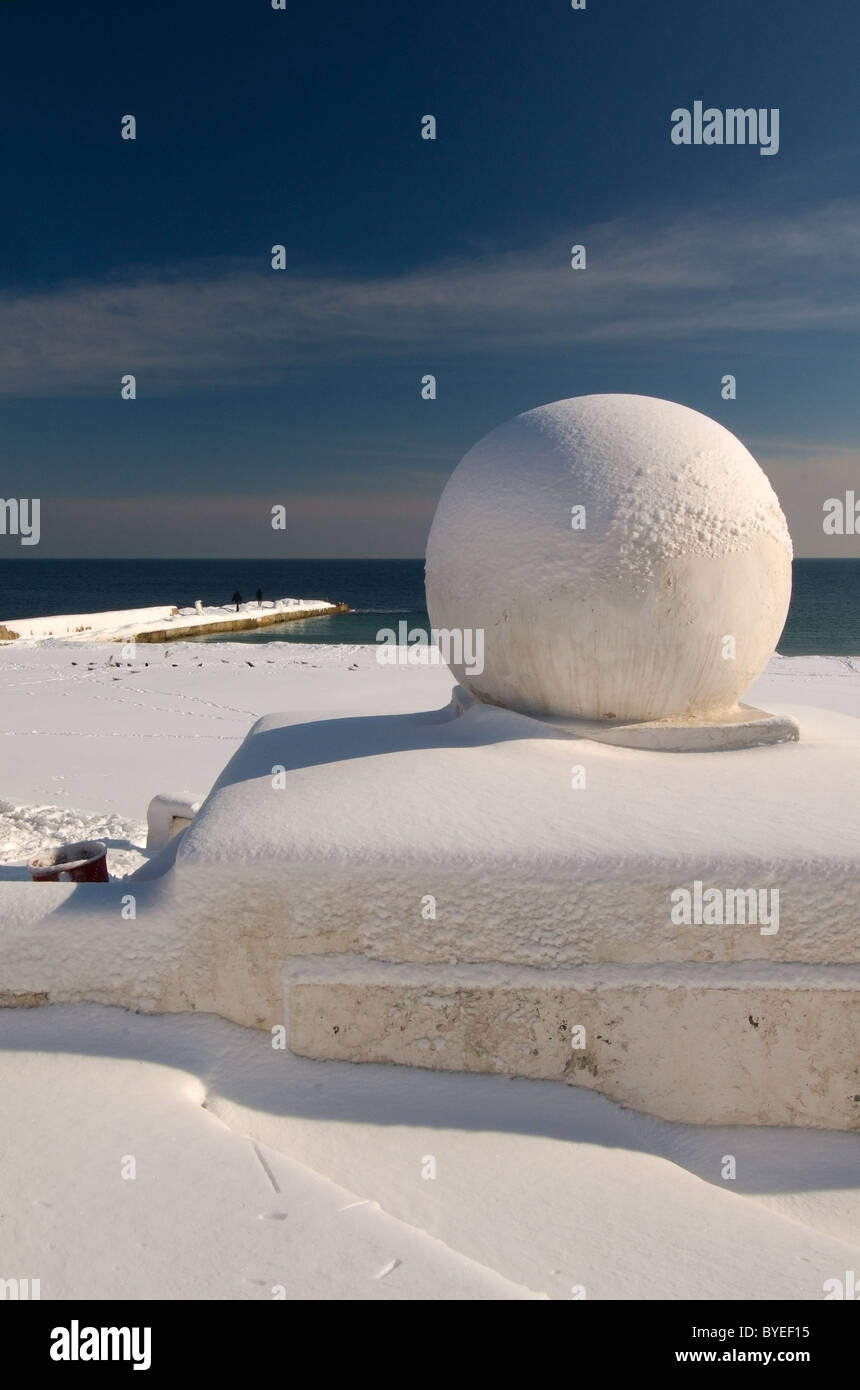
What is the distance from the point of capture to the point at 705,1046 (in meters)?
3.93

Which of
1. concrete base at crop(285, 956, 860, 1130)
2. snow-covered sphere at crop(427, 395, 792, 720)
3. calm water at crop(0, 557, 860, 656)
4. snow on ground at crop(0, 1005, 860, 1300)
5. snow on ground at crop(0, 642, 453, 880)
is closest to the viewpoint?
snow on ground at crop(0, 1005, 860, 1300)

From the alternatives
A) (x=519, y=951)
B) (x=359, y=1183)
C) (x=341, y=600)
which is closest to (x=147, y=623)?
(x=519, y=951)

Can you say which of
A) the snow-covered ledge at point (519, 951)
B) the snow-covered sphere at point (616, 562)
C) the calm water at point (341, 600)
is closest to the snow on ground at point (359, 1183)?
the snow-covered ledge at point (519, 951)

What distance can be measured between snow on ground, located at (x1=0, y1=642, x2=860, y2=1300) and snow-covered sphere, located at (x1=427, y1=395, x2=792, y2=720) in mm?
2536

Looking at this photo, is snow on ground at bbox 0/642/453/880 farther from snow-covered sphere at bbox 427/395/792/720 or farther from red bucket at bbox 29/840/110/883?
snow-covered sphere at bbox 427/395/792/720

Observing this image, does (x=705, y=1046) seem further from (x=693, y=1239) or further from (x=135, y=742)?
(x=135, y=742)

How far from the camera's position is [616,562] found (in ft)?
17.3

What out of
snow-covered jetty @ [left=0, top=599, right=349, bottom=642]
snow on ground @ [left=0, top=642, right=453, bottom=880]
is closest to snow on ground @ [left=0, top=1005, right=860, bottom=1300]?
snow on ground @ [left=0, top=642, right=453, bottom=880]

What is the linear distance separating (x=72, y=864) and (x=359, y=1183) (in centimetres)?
340

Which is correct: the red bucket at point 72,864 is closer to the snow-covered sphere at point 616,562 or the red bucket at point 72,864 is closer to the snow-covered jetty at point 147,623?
the snow-covered sphere at point 616,562

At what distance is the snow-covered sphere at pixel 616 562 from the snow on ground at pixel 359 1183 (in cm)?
254

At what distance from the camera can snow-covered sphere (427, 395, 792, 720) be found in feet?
17.4

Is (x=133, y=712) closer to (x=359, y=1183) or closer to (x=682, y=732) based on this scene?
(x=682, y=732)
